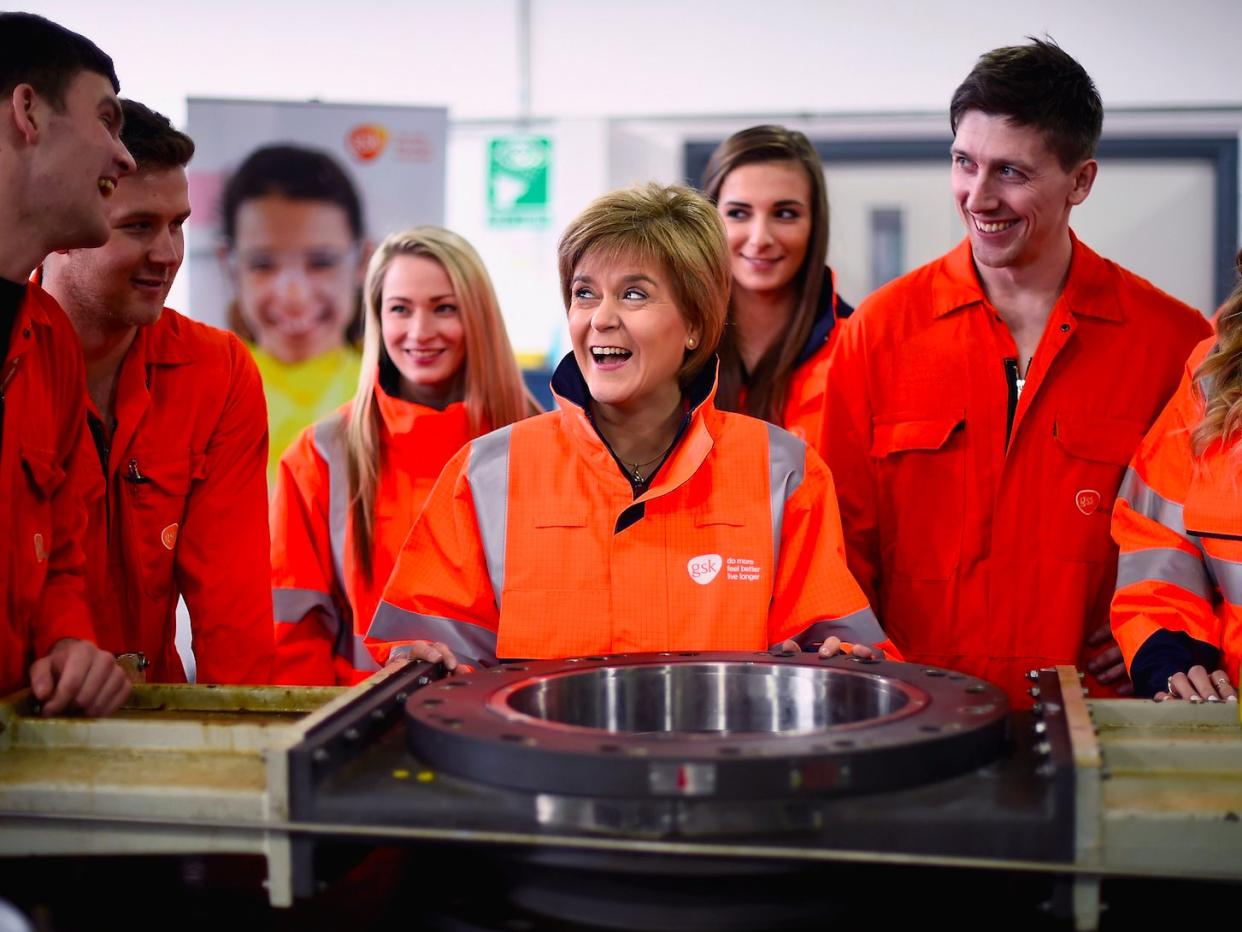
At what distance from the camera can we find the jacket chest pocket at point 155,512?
231 cm

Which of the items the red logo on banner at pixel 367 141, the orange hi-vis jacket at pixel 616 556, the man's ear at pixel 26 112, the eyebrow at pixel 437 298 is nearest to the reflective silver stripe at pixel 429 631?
the orange hi-vis jacket at pixel 616 556

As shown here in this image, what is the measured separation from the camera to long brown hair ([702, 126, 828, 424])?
2750mm

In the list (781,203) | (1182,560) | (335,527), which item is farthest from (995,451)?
(335,527)

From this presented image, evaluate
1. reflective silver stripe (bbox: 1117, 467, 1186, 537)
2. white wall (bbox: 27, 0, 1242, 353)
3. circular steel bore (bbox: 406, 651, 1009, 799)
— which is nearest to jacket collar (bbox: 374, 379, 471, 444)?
reflective silver stripe (bbox: 1117, 467, 1186, 537)

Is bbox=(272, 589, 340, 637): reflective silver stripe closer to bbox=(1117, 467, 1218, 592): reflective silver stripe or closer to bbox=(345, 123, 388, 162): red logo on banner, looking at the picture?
bbox=(1117, 467, 1218, 592): reflective silver stripe

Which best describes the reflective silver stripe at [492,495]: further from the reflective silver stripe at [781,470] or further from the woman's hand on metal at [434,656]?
the reflective silver stripe at [781,470]

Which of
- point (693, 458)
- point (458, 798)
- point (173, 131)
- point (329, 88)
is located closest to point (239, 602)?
point (173, 131)

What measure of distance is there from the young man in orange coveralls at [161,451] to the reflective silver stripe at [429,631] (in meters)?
0.68

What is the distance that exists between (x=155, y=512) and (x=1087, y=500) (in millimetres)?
1607

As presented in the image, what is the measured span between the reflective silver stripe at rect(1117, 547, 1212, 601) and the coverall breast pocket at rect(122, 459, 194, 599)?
1553 mm

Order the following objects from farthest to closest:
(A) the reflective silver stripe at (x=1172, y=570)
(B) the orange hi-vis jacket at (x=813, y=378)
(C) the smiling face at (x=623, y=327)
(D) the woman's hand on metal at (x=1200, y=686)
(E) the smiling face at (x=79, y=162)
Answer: (B) the orange hi-vis jacket at (x=813, y=378), (C) the smiling face at (x=623, y=327), (A) the reflective silver stripe at (x=1172, y=570), (E) the smiling face at (x=79, y=162), (D) the woman's hand on metal at (x=1200, y=686)

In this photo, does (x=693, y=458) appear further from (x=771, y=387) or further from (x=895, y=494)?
(x=771, y=387)

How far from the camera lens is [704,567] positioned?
1.75 meters

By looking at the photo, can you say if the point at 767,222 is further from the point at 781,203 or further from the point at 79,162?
the point at 79,162
